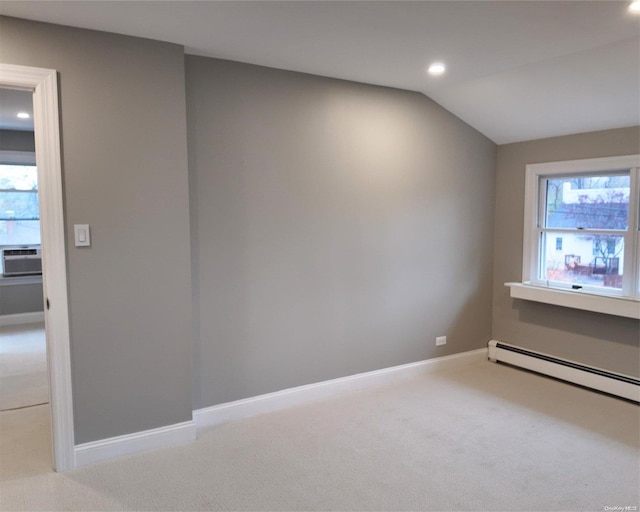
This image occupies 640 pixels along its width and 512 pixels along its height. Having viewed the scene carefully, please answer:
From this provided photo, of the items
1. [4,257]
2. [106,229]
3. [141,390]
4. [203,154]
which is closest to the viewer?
[106,229]

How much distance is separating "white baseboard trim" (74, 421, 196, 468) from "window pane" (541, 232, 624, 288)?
3369 millimetres

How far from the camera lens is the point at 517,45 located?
2.73 m

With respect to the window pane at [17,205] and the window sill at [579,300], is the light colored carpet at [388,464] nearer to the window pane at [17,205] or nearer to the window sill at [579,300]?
the window sill at [579,300]

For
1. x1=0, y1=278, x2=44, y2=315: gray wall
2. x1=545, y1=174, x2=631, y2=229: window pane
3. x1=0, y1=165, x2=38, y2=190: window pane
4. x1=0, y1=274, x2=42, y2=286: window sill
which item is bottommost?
x1=0, y1=278, x2=44, y2=315: gray wall

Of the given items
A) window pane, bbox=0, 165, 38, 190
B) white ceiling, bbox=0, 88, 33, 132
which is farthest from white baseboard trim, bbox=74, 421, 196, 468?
window pane, bbox=0, 165, 38, 190

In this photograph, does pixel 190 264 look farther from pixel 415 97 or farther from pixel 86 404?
pixel 415 97

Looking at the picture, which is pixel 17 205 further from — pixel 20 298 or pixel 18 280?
pixel 20 298

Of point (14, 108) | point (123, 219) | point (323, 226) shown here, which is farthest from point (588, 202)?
point (14, 108)

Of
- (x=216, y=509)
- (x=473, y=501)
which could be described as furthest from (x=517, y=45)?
(x=216, y=509)

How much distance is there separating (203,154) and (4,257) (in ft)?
15.6

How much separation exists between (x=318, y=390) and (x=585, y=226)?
2.66 metres

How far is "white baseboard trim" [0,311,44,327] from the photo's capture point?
5902mm

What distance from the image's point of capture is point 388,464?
2.61 metres

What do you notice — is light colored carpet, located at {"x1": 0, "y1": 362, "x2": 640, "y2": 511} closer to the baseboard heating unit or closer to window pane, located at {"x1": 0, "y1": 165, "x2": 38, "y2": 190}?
the baseboard heating unit
